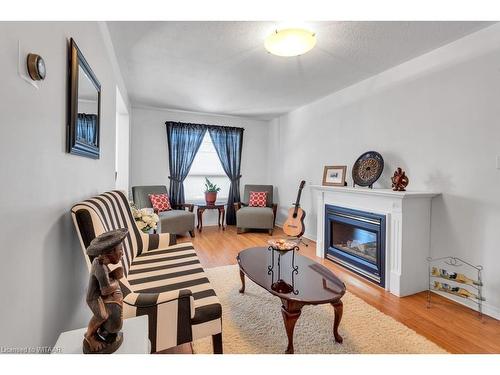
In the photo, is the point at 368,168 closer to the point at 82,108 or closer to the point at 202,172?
the point at 82,108

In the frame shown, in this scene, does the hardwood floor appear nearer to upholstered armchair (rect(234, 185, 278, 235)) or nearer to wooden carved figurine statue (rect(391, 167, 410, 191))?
wooden carved figurine statue (rect(391, 167, 410, 191))

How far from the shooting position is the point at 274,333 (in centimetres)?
167

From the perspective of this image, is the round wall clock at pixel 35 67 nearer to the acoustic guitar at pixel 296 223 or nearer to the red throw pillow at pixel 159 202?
the red throw pillow at pixel 159 202

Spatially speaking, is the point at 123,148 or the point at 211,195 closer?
the point at 123,148

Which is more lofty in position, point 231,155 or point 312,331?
point 231,155

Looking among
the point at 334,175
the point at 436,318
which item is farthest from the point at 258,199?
the point at 436,318

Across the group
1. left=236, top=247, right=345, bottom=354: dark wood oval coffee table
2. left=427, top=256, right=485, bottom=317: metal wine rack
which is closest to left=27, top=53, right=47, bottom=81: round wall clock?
left=236, top=247, right=345, bottom=354: dark wood oval coffee table

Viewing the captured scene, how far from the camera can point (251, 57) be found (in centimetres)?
252

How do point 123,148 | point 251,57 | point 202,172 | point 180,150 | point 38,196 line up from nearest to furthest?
point 38,196 < point 251,57 < point 123,148 < point 180,150 < point 202,172

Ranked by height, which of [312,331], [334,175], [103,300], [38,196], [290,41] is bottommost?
[312,331]

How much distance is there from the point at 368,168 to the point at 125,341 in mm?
2968

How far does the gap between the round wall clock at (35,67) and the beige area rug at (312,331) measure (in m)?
1.64

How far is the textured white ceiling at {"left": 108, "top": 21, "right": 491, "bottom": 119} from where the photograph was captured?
201 cm

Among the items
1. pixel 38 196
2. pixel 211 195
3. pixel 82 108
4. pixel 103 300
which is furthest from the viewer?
pixel 211 195
